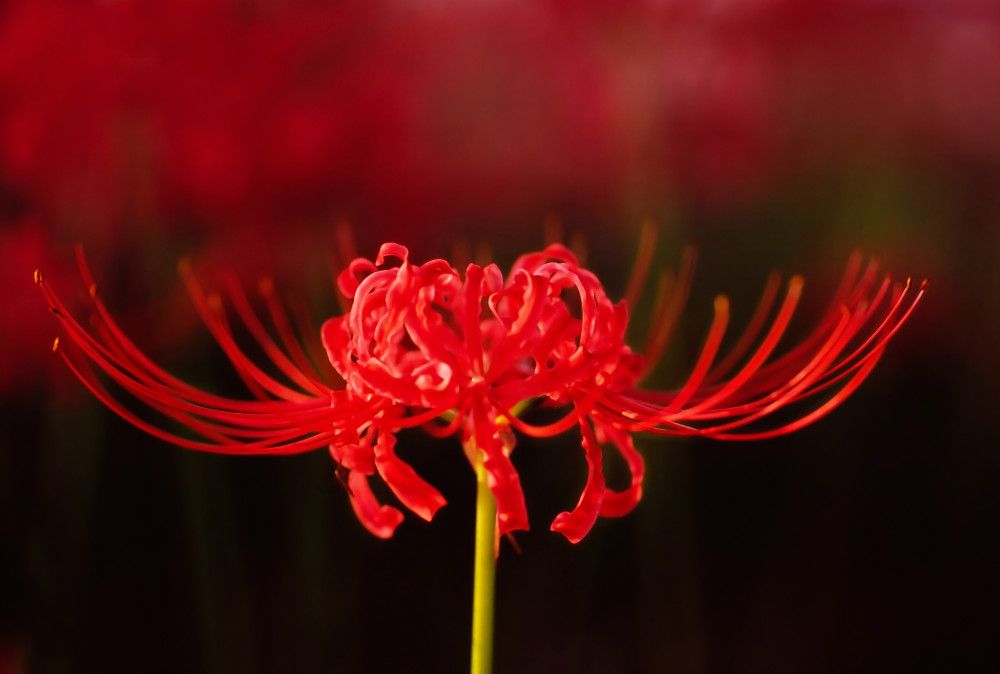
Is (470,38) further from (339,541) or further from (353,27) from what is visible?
(339,541)

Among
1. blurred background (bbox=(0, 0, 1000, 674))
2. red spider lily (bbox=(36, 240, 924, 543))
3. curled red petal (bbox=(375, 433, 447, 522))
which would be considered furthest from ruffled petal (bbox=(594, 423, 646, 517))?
blurred background (bbox=(0, 0, 1000, 674))

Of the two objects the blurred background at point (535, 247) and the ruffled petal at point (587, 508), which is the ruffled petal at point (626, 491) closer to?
the ruffled petal at point (587, 508)

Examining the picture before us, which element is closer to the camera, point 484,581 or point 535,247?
point 484,581

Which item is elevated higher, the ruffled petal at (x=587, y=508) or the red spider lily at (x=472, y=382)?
the red spider lily at (x=472, y=382)

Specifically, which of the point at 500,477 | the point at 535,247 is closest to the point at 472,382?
the point at 500,477

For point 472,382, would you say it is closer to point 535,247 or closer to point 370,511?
point 370,511

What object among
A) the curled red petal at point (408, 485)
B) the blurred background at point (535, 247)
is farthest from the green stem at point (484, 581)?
the blurred background at point (535, 247)

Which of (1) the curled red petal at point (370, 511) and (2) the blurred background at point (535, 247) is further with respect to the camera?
(2) the blurred background at point (535, 247)

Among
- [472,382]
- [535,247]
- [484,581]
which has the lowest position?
[484,581]
